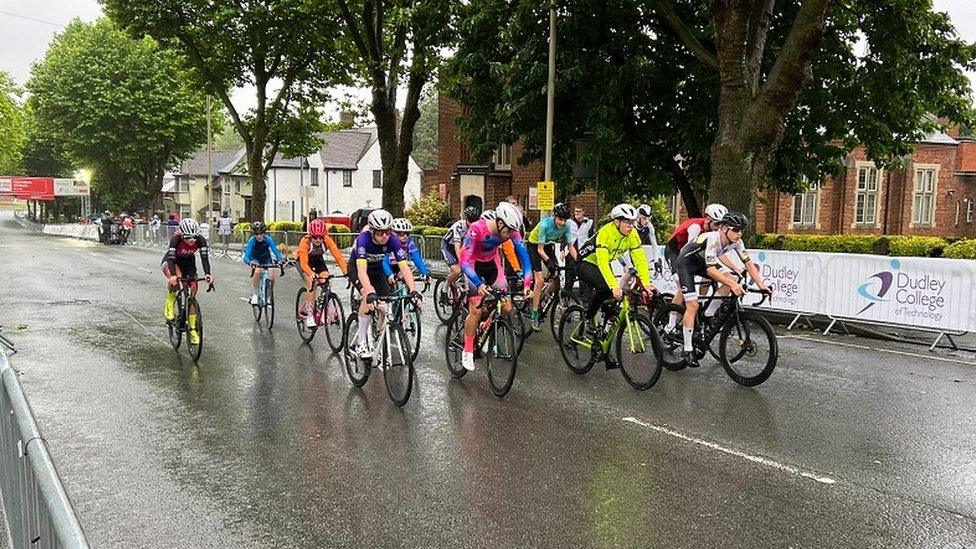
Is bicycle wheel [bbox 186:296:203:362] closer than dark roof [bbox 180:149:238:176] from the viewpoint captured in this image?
Yes

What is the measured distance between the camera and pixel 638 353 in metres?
8.45

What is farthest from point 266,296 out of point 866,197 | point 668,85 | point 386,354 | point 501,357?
point 866,197

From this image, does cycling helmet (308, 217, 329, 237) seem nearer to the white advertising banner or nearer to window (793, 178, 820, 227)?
the white advertising banner

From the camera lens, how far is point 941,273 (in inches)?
440

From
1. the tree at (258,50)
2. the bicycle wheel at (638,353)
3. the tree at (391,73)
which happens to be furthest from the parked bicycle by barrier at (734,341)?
Answer: the tree at (258,50)

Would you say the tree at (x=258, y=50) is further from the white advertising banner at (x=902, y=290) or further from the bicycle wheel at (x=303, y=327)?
the white advertising banner at (x=902, y=290)

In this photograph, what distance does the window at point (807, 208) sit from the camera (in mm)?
32781

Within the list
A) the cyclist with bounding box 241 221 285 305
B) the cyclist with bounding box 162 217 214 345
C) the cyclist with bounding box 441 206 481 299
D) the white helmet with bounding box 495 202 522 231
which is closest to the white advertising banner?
the cyclist with bounding box 441 206 481 299

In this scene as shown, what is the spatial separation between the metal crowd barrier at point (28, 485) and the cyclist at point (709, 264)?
6657 millimetres

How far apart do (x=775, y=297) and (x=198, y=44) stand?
26909mm

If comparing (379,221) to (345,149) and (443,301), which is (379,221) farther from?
(345,149)

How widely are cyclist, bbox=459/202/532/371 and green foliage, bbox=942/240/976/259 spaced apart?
1157 centimetres

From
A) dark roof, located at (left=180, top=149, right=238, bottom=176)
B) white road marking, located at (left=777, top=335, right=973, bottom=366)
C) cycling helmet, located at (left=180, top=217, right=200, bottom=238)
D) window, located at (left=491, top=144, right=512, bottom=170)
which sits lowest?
white road marking, located at (left=777, top=335, right=973, bottom=366)

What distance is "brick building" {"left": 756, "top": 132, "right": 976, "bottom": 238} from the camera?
108 ft
